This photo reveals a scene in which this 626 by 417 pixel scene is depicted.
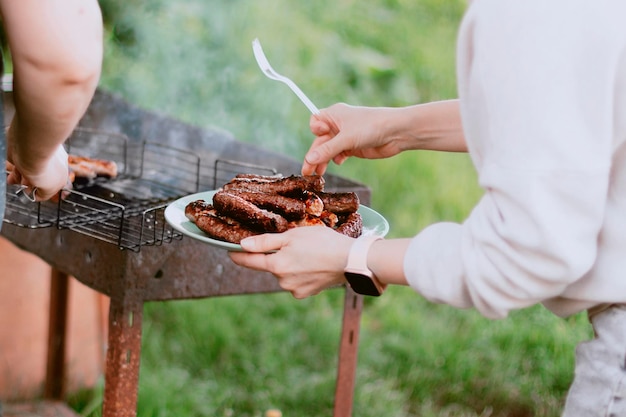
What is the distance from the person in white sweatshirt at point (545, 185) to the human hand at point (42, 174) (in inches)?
31.8

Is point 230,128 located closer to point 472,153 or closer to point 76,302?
point 76,302

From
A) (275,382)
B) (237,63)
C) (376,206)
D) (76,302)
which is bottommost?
(275,382)

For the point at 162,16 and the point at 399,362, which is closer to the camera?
the point at 399,362

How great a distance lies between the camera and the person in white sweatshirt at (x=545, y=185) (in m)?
1.54

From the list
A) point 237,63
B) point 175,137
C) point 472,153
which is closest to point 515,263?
point 472,153

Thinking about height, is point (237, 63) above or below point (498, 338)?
above

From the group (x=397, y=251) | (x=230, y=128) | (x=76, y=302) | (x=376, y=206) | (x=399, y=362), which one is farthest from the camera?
(x=376, y=206)

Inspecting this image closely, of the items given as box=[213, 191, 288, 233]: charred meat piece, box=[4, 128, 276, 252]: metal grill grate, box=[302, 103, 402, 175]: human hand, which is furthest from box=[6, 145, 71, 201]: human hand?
box=[302, 103, 402, 175]: human hand

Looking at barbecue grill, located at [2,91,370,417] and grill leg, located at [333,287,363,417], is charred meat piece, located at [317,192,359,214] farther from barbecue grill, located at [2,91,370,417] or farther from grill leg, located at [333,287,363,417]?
grill leg, located at [333,287,363,417]

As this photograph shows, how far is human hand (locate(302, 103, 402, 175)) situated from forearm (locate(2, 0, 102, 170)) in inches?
34.8

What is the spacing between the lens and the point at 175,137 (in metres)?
3.98

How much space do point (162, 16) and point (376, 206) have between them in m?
1.88

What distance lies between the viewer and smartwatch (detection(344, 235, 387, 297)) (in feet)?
6.45

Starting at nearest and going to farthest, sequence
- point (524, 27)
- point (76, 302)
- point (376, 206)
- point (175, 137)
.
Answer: point (524, 27), point (175, 137), point (76, 302), point (376, 206)
